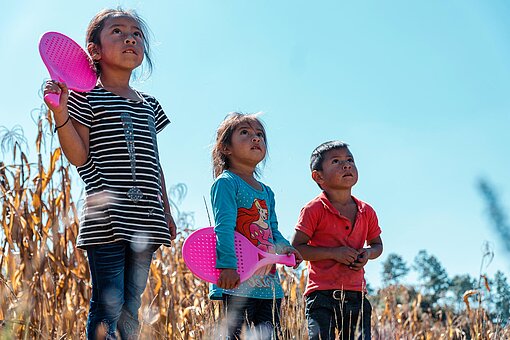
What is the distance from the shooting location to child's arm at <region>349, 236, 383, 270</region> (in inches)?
129

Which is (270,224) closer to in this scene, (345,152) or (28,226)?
(345,152)

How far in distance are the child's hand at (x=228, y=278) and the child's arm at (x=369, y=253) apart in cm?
65

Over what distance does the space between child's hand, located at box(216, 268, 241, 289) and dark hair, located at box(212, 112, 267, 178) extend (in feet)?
1.89

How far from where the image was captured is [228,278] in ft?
9.33

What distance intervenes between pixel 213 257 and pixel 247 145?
1.67ft

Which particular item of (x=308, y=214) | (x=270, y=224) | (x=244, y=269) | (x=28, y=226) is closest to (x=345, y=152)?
(x=308, y=214)

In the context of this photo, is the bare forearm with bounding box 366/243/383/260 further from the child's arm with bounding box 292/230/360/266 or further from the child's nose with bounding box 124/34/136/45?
the child's nose with bounding box 124/34/136/45

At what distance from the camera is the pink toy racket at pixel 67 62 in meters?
2.66

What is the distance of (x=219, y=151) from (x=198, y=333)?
3.01ft

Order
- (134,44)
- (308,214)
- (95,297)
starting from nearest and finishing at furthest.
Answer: (95,297), (134,44), (308,214)

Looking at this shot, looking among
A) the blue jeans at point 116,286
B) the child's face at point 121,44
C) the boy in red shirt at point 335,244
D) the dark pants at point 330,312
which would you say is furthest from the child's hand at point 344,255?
the child's face at point 121,44

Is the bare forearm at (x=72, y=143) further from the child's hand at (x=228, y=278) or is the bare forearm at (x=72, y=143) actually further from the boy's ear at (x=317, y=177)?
the boy's ear at (x=317, y=177)

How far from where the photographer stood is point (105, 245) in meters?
2.63

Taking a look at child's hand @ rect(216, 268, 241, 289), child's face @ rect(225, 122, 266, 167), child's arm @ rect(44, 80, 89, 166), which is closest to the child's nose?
child's arm @ rect(44, 80, 89, 166)
